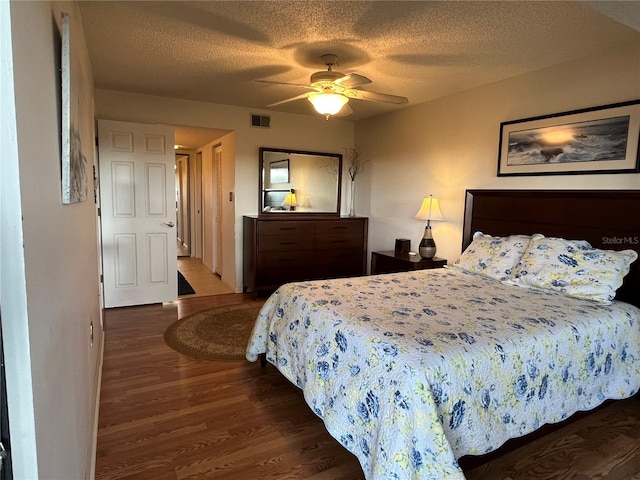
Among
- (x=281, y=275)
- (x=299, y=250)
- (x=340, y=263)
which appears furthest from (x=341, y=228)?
(x=281, y=275)

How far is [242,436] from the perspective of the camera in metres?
2.10

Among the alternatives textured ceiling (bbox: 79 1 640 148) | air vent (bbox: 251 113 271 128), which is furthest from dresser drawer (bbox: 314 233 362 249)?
textured ceiling (bbox: 79 1 640 148)

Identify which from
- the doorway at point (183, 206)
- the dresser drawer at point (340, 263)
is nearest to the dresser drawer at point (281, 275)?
the dresser drawer at point (340, 263)

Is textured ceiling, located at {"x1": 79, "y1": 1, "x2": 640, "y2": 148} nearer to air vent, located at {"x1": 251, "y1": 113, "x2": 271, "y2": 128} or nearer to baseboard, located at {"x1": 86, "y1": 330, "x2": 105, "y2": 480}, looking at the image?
air vent, located at {"x1": 251, "y1": 113, "x2": 271, "y2": 128}

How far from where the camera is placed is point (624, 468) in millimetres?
1903

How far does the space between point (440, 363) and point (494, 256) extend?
185 centimetres

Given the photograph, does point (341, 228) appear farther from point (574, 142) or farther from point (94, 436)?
point (94, 436)

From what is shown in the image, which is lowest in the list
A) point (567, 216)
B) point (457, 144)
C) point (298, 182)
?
point (567, 216)

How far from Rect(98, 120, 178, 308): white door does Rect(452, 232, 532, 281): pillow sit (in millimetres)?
3245

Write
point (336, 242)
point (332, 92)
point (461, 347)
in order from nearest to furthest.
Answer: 1. point (461, 347)
2. point (332, 92)
3. point (336, 242)

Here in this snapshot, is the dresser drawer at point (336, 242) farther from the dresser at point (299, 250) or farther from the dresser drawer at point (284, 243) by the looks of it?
the dresser drawer at point (284, 243)

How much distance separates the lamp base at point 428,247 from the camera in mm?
4047

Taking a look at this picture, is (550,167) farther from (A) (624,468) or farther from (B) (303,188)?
(B) (303,188)

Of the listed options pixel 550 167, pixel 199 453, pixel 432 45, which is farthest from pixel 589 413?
pixel 432 45
